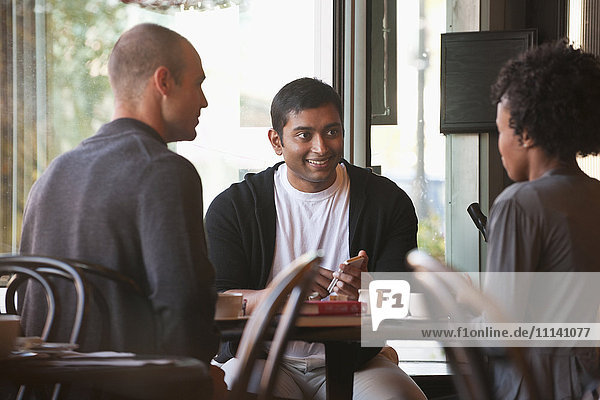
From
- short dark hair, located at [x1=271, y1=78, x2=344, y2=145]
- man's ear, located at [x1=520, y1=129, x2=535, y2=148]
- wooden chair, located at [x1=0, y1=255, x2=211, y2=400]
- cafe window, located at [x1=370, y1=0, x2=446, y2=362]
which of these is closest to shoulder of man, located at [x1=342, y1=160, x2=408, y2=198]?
short dark hair, located at [x1=271, y1=78, x2=344, y2=145]

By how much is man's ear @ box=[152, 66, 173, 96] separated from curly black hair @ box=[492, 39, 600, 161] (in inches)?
31.1

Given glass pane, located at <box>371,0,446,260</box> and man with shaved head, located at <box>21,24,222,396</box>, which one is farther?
glass pane, located at <box>371,0,446,260</box>

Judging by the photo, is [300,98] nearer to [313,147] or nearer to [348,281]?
[313,147]

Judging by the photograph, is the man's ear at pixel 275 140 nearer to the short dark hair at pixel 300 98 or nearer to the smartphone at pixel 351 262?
the short dark hair at pixel 300 98

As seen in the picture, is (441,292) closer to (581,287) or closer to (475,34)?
(581,287)

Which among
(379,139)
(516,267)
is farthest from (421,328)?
(379,139)

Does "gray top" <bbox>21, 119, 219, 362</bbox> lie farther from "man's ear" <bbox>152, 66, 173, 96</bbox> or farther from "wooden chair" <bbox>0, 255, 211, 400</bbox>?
"man's ear" <bbox>152, 66, 173, 96</bbox>

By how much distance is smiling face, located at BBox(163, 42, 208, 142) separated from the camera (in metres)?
2.23

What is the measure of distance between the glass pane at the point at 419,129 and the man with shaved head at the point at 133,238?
3695 mm

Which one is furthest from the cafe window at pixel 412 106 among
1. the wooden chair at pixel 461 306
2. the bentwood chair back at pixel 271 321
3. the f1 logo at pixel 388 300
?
the wooden chair at pixel 461 306

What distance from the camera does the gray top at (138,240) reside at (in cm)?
183

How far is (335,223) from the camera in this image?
309cm

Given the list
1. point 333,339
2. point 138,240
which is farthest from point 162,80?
point 333,339

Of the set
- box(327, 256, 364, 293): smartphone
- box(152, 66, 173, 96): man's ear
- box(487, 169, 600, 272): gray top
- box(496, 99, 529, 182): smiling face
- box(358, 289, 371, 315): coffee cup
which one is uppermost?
box(152, 66, 173, 96): man's ear
